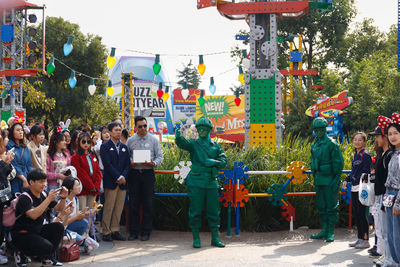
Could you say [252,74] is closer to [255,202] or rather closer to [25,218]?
[255,202]

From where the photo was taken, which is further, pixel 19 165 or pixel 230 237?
pixel 230 237

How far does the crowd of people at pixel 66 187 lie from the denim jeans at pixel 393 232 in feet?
11.3

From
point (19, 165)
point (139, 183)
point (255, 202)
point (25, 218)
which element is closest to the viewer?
point (25, 218)

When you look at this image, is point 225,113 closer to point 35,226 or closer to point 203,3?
point 203,3

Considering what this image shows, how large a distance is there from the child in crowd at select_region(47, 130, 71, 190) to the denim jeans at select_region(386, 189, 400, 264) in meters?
4.07

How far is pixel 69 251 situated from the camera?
244 inches

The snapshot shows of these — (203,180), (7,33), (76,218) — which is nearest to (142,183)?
(203,180)

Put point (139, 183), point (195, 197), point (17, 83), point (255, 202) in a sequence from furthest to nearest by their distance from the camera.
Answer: point (17, 83) → point (255, 202) → point (139, 183) → point (195, 197)

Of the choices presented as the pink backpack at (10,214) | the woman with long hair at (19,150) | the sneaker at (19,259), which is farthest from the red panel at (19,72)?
the sneaker at (19,259)

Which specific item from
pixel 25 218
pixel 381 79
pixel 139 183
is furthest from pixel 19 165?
pixel 381 79

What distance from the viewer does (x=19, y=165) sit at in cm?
648

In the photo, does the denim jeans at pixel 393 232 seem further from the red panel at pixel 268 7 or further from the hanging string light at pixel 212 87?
the hanging string light at pixel 212 87

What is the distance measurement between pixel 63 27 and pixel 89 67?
3559 millimetres

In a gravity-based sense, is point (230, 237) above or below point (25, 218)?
below
